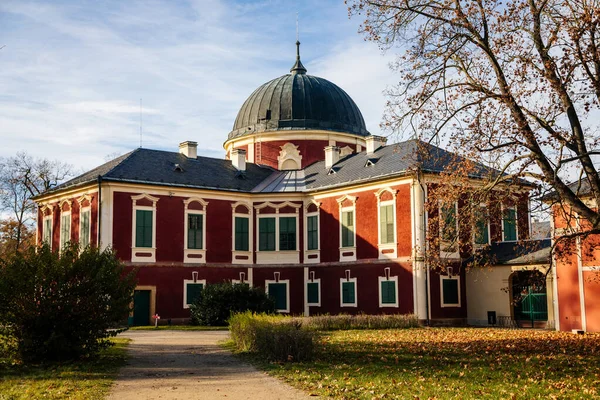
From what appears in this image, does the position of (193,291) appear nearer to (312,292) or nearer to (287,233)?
(287,233)

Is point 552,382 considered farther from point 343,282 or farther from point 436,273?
point 343,282

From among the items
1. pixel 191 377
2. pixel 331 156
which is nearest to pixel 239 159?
pixel 331 156

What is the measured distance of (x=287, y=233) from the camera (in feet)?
126

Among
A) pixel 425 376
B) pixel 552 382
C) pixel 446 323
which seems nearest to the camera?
pixel 552 382

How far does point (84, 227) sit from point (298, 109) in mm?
14942

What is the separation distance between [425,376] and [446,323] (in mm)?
19285

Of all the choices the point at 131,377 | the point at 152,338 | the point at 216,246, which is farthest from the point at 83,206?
the point at 131,377

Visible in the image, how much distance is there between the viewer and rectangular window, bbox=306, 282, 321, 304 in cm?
3728

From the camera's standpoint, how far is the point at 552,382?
12.8 meters

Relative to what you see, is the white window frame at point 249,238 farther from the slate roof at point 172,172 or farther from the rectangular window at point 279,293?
the rectangular window at point 279,293

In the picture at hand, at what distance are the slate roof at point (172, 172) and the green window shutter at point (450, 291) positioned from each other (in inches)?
477

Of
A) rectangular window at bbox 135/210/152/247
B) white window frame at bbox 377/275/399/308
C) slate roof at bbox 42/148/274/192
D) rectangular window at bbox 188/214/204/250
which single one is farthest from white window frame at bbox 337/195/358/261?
rectangular window at bbox 135/210/152/247

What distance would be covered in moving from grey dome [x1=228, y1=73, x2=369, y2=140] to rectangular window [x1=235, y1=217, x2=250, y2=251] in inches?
296

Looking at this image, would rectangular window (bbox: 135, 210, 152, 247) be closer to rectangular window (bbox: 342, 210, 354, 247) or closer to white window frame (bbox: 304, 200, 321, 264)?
white window frame (bbox: 304, 200, 321, 264)
